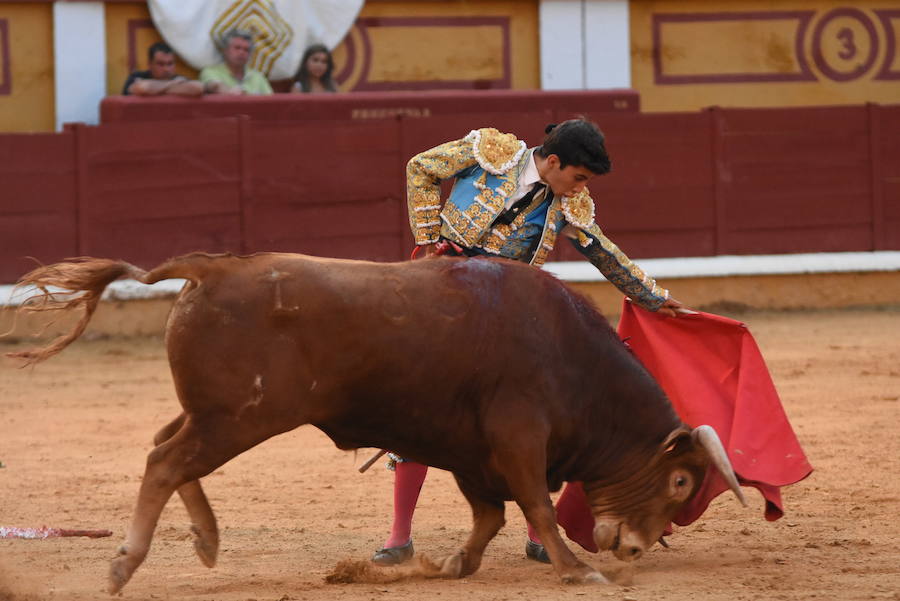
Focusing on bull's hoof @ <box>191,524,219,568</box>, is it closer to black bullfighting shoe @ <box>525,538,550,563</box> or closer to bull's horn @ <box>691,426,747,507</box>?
black bullfighting shoe @ <box>525,538,550,563</box>

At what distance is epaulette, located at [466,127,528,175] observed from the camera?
365cm

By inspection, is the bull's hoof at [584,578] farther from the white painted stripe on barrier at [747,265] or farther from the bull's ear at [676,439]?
the white painted stripe on barrier at [747,265]

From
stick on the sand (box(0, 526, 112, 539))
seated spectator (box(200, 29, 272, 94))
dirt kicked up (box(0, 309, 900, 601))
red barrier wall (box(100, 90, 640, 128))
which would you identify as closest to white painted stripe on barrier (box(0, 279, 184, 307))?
red barrier wall (box(100, 90, 640, 128))

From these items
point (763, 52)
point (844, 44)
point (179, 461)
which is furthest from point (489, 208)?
point (844, 44)

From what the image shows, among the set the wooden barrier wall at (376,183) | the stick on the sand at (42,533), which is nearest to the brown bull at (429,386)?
the stick on the sand at (42,533)

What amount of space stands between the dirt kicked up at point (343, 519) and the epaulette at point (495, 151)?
1.03 meters

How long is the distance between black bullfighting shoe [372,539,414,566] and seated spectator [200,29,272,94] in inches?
228

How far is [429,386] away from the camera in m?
3.34

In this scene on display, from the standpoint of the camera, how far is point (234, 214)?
861cm

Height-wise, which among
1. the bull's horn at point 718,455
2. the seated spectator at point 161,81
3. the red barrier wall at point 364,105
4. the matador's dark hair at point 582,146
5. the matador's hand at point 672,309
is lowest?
the bull's horn at point 718,455

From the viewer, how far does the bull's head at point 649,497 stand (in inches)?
141

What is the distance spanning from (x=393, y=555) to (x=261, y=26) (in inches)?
248

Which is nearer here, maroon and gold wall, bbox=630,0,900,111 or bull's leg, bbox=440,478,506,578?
bull's leg, bbox=440,478,506,578

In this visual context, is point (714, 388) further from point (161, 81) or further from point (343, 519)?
point (161, 81)
